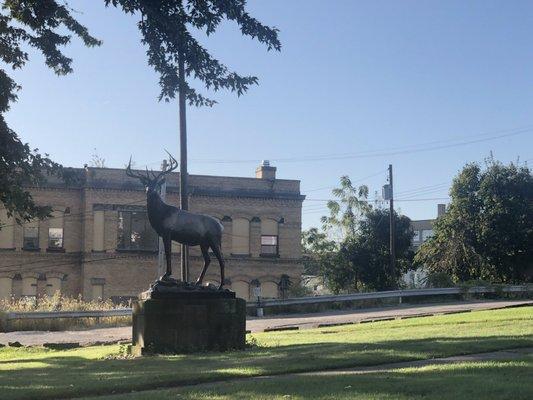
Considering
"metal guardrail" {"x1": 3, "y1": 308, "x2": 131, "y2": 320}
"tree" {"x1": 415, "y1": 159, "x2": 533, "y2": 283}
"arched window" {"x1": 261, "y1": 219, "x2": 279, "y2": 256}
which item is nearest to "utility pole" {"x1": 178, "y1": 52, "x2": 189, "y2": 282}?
"metal guardrail" {"x1": 3, "y1": 308, "x2": 131, "y2": 320}

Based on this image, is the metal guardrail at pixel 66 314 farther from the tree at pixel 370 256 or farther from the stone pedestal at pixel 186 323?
the tree at pixel 370 256

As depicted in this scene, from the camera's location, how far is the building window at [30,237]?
151 ft

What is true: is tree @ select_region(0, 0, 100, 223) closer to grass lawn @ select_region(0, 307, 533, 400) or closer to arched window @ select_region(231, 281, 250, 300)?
grass lawn @ select_region(0, 307, 533, 400)

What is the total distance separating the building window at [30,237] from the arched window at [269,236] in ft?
47.2

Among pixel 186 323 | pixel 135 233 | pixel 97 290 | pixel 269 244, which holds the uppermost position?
pixel 135 233

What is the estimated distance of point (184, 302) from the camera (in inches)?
582

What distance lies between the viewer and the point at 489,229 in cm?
4088

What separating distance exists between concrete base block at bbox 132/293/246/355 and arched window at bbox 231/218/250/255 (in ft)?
111

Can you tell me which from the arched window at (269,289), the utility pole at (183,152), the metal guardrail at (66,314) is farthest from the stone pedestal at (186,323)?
the arched window at (269,289)

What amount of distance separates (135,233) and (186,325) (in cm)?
3359

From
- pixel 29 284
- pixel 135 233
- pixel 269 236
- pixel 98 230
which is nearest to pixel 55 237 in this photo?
pixel 98 230

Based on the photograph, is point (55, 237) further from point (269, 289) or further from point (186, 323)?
point (186, 323)

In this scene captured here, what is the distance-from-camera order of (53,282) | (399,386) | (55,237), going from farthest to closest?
(55,237) < (53,282) < (399,386)

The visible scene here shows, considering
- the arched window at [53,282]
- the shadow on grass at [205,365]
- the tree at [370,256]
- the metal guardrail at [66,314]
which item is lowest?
the metal guardrail at [66,314]
